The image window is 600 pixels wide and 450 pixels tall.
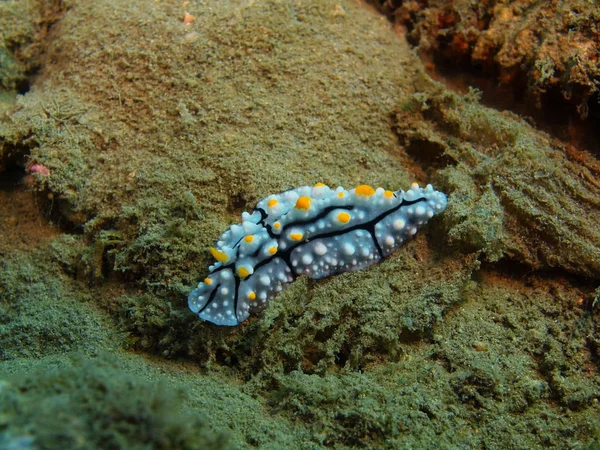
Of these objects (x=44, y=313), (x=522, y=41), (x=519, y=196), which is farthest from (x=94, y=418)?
(x=522, y=41)

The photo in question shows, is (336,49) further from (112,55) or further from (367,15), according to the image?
(112,55)

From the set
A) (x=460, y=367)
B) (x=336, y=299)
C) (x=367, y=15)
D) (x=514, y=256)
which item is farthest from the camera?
(x=367, y=15)

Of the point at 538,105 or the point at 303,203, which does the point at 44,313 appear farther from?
the point at 538,105

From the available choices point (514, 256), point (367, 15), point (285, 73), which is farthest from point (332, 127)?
point (514, 256)

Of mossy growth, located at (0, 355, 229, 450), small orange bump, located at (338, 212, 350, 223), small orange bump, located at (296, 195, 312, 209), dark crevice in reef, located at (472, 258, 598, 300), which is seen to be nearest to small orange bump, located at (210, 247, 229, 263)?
small orange bump, located at (296, 195, 312, 209)

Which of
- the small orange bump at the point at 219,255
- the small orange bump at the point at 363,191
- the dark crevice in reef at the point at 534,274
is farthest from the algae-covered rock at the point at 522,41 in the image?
the small orange bump at the point at 219,255

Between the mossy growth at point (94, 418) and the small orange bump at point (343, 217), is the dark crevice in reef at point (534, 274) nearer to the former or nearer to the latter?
the small orange bump at point (343, 217)
